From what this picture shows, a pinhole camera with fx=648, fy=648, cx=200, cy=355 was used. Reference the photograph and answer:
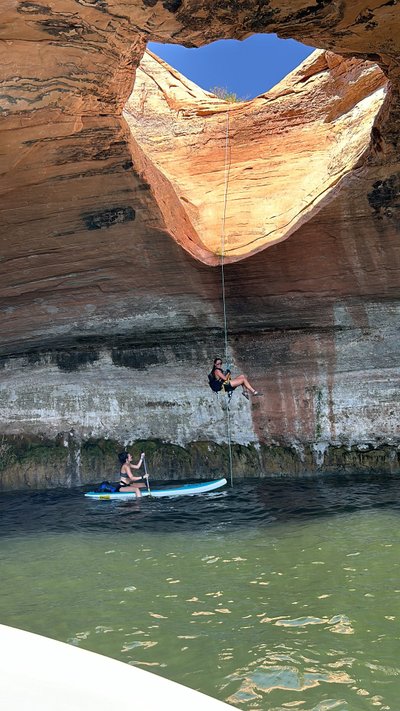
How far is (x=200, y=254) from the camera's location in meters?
9.98

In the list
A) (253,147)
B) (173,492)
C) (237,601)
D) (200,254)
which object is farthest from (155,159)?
(237,601)

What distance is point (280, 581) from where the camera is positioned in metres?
6.12

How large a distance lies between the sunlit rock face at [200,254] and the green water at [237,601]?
310cm

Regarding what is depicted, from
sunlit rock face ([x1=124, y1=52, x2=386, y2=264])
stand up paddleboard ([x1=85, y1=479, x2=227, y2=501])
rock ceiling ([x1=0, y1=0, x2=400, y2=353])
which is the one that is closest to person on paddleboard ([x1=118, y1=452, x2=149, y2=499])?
stand up paddleboard ([x1=85, y1=479, x2=227, y2=501])

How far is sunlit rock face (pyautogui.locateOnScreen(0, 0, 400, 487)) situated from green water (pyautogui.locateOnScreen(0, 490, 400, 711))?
10.2 ft

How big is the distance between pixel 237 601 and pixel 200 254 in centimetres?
567

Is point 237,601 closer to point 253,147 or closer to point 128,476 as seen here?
point 128,476

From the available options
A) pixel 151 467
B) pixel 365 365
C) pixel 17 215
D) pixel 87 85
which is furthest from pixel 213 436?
pixel 87 85

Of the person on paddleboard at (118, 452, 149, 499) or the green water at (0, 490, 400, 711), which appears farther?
the person on paddleboard at (118, 452, 149, 499)

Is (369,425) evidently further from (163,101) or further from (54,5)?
(163,101)

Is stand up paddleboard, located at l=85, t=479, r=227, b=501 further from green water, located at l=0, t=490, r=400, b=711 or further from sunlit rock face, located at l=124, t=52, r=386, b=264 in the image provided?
sunlit rock face, located at l=124, t=52, r=386, b=264

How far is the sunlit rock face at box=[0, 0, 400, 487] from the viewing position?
7223 mm

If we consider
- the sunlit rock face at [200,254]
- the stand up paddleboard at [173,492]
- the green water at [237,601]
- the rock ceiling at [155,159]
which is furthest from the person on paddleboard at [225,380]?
the green water at [237,601]

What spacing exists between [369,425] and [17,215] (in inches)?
254
